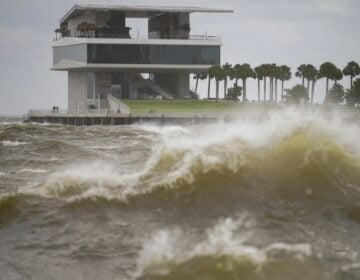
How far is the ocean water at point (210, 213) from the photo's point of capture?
30.3 feet

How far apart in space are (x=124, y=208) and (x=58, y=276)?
2.46 m

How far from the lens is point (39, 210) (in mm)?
11750

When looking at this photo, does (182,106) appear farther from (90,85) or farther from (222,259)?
(222,259)

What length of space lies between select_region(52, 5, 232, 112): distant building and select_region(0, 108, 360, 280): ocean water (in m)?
89.1

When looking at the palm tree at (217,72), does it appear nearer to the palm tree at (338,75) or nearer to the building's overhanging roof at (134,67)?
the building's overhanging roof at (134,67)

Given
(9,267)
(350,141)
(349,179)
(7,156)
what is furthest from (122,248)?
(7,156)

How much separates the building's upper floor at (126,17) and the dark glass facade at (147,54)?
10.5 feet

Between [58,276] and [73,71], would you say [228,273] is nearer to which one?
[58,276]

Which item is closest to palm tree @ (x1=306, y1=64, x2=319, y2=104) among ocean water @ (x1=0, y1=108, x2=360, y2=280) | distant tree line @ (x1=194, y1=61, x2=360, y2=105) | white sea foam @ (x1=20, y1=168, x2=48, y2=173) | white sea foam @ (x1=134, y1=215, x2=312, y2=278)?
distant tree line @ (x1=194, y1=61, x2=360, y2=105)

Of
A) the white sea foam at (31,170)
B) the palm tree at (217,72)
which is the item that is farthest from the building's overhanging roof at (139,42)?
the white sea foam at (31,170)

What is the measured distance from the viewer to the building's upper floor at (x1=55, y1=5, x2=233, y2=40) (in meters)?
104

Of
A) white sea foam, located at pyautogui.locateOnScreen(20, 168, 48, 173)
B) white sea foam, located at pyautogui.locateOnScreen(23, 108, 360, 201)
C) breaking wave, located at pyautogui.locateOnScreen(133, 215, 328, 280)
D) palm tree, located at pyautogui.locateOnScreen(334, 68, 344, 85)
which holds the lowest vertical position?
white sea foam, located at pyautogui.locateOnScreen(20, 168, 48, 173)

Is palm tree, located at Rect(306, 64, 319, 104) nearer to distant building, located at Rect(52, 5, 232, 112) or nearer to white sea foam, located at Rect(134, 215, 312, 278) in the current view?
distant building, located at Rect(52, 5, 232, 112)

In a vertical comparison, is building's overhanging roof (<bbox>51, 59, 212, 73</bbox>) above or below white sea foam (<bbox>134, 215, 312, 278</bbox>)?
above
